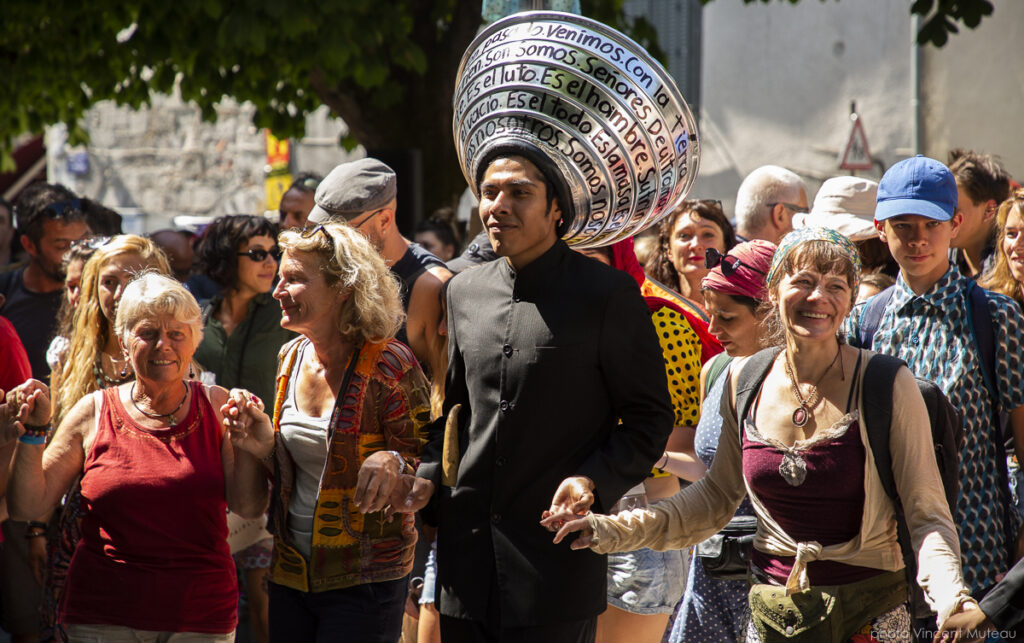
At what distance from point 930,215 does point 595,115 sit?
1.28 m

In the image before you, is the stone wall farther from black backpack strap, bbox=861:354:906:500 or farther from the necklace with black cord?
black backpack strap, bbox=861:354:906:500

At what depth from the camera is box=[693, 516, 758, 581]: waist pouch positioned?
3.46 metres

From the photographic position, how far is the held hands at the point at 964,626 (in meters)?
2.59

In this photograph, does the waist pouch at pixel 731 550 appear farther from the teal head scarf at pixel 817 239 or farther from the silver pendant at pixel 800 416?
the teal head scarf at pixel 817 239

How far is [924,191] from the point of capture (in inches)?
145

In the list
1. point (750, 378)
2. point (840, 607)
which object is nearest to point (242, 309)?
point (750, 378)

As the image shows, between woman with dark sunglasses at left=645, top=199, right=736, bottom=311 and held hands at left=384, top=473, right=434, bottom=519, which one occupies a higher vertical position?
woman with dark sunglasses at left=645, top=199, right=736, bottom=311

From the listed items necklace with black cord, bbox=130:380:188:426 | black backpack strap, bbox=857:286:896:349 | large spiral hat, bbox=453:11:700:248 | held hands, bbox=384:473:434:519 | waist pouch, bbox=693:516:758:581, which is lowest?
waist pouch, bbox=693:516:758:581

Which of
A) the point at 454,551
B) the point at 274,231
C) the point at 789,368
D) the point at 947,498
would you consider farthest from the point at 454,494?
the point at 274,231

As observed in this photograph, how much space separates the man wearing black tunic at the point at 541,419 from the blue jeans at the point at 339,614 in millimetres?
422

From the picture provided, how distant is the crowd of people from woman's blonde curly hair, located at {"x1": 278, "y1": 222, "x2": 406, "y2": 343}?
0.01m

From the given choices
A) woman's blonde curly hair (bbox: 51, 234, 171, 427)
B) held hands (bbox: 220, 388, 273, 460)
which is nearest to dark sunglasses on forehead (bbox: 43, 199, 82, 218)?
woman's blonde curly hair (bbox: 51, 234, 171, 427)

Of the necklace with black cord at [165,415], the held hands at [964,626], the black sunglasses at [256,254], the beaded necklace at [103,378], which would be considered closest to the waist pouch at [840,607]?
the held hands at [964,626]

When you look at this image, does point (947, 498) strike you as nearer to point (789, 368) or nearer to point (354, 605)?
point (789, 368)
